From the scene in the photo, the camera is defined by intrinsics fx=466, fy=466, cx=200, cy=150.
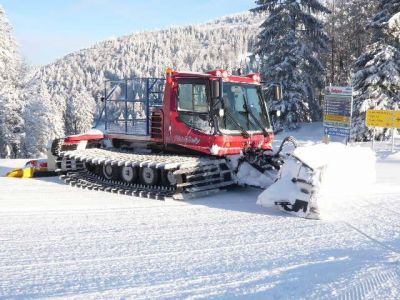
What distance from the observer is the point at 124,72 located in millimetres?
142500

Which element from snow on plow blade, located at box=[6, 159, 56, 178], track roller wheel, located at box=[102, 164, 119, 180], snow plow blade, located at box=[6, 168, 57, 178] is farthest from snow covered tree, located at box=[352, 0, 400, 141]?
snow plow blade, located at box=[6, 168, 57, 178]

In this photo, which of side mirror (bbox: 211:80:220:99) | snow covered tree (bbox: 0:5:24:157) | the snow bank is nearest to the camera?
the snow bank

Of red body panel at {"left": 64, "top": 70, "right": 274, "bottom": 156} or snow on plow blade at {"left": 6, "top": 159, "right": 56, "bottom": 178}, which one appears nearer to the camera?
red body panel at {"left": 64, "top": 70, "right": 274, "bottom": 156}

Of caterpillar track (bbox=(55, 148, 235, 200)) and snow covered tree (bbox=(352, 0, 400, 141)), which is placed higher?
snow covered tree (bbox=(352, 0, 400, 141))

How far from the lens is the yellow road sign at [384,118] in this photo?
620 inches

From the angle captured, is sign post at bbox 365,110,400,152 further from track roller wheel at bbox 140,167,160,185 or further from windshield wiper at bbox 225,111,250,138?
track roller wheel at bbox 140,167,160,185

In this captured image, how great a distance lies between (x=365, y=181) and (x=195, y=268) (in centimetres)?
566

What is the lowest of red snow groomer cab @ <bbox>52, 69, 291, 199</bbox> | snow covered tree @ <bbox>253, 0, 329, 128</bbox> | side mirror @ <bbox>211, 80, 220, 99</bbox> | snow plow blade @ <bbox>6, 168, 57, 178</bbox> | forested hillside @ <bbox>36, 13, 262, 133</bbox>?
snow plow blade @ <bbox>6, 168, 57, 178</bbox>

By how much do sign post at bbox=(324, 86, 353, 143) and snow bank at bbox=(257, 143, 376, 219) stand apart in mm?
5042

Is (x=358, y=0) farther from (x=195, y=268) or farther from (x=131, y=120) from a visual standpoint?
(x=195, y=268)

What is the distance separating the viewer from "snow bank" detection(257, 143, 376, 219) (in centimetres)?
762

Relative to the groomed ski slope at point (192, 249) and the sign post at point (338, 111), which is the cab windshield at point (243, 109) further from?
the sign post at point (338, 111)

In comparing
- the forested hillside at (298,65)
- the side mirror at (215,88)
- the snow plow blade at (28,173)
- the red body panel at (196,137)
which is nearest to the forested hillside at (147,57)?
the forested hillside at (298,65)

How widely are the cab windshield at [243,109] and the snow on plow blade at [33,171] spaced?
499 cm
